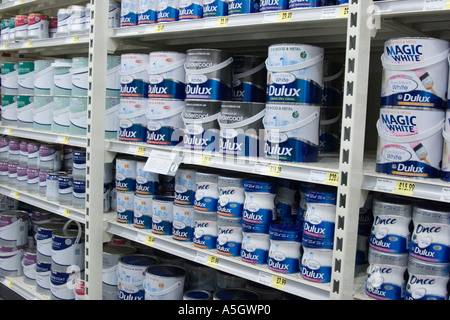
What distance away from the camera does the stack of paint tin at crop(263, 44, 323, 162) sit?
1.48 m

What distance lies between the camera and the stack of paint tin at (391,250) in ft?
4.50

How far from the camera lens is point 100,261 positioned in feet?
7.36

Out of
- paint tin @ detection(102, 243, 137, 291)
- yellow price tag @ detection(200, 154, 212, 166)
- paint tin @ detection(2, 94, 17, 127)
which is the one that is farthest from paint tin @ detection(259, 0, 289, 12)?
paint tin @ detection(2, 94, 17, 127)

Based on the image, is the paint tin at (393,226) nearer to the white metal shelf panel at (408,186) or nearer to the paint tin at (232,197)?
the white metal shelf panel at (408,186)

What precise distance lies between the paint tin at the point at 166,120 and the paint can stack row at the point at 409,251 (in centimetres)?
87

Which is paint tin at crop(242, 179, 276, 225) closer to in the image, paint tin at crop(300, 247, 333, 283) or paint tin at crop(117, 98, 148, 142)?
paint tin at crop(300, 247, 333, 283)

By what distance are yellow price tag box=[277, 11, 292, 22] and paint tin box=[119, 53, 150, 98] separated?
0.70 metres

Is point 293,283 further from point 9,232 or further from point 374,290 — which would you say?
point 9,232

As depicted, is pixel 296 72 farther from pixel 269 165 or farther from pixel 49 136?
pixel 49 136

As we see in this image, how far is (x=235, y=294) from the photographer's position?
1.82 metres

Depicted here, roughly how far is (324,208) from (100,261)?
4.11ft

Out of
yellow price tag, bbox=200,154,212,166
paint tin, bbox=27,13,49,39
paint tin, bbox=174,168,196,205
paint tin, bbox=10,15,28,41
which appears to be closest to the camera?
yellow price tag, bbox=200,154,212,166

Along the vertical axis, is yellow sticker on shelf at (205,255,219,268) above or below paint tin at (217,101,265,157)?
below
